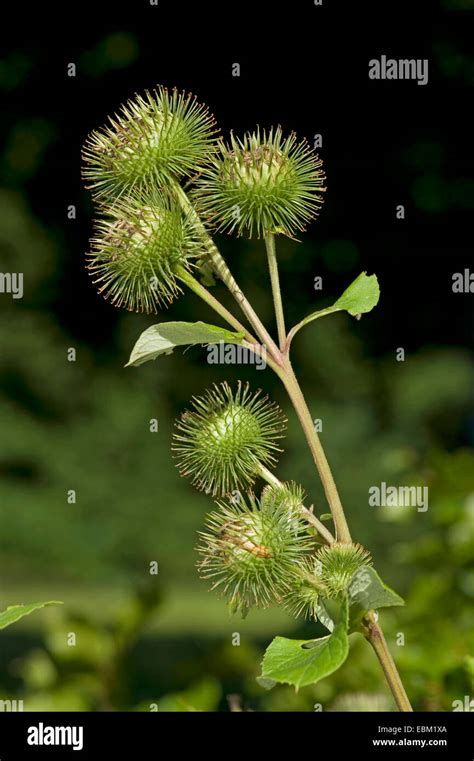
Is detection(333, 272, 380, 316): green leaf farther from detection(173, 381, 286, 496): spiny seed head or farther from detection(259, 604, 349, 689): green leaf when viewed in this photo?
detection(259, 604, 349, 689): green leaf

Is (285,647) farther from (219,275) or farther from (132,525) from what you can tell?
(132,525)

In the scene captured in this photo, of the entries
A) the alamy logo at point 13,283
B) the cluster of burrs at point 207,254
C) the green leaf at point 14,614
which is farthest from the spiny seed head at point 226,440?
the alamy logo at point 13,283

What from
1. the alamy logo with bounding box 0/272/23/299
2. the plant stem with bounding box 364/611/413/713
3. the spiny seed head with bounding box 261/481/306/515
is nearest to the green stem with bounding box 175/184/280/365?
the spiny seed head with bounding box 261/481/306/515

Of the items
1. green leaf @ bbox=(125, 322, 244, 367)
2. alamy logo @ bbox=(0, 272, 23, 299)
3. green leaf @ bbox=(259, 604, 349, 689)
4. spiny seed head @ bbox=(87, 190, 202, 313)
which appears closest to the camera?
green leaf @ bbox=(259, 604, 349, 689)

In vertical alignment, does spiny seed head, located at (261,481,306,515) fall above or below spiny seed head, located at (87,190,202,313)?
below

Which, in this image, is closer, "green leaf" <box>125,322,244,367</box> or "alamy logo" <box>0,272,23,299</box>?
"green leaf" <box>125,322,244,367</box>

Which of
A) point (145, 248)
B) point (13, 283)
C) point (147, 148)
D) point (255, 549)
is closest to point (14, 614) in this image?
point (255, 549)

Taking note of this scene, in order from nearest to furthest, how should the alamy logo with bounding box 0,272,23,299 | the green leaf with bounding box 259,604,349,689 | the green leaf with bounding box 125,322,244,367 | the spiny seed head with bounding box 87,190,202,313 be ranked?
the green leaf with bounding box 259,604,349,689
the green leaf with bounding box 125,322,244,367
the spiny seed head with bounding box 87,190,202,313
the alamy logo with bounding box 0,272,23,299

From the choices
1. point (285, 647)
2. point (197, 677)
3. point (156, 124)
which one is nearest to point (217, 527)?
point (285, 647)
